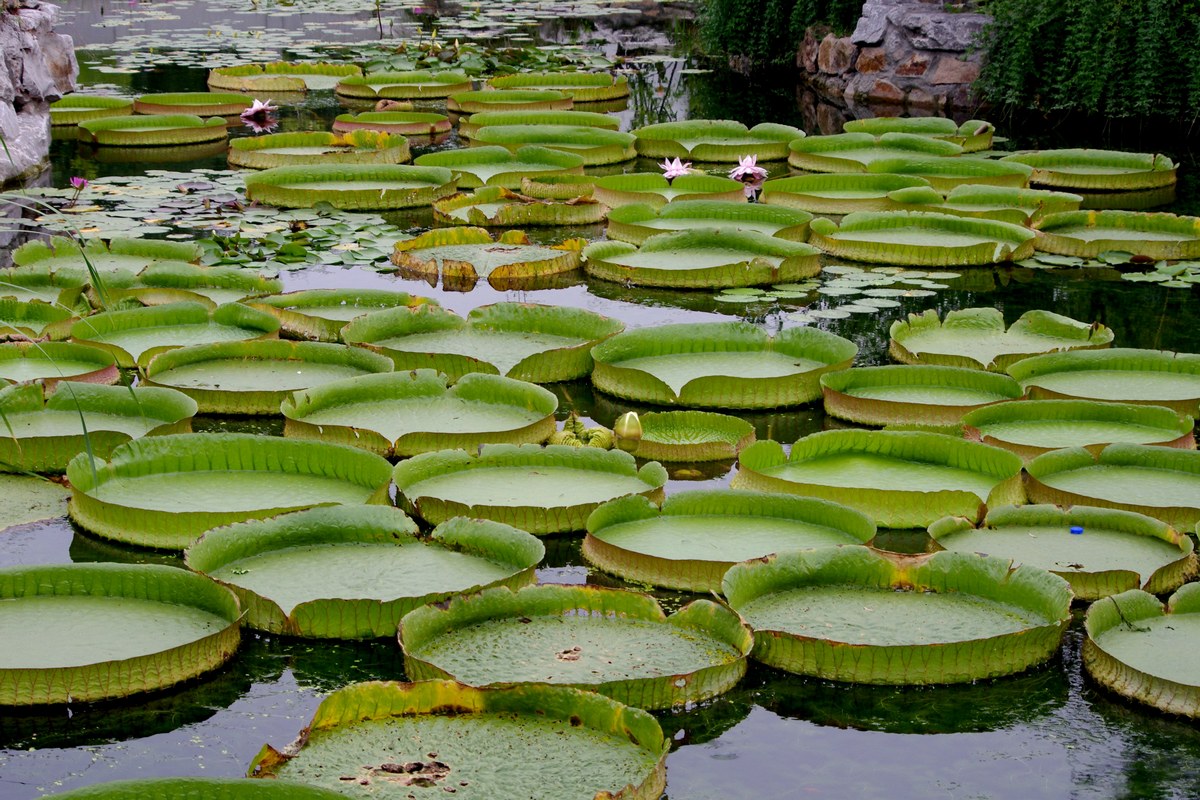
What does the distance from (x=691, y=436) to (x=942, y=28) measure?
24.7 feet

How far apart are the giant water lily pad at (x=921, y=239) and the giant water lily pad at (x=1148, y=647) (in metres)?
3.39

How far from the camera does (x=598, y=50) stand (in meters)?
14.8

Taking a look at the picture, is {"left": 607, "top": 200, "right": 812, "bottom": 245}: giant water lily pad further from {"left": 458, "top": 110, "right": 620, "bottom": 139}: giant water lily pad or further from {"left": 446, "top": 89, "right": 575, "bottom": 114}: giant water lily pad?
{"left": 446, "top": 89, "right": 575, "bottom": 114}: giant water lily pad

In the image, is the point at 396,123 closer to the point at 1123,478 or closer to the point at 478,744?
the point at 1123,478

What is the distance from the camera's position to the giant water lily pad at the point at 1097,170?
26.8 ft

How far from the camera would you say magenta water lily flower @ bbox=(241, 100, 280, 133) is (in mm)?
9562

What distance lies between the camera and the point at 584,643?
9.92 feet

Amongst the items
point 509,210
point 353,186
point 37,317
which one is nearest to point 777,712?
point 37,317

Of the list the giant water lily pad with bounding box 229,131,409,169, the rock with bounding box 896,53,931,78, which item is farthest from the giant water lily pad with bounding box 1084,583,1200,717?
the rock with bounding box 896,53,931,78

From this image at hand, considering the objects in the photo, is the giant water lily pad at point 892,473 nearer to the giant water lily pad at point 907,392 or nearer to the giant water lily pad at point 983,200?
the giant water lily pad at point 907,392

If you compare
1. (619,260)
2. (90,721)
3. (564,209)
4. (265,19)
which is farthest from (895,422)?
(265,19)

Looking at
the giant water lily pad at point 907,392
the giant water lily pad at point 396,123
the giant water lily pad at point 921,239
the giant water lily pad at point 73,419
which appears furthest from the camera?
the giant water lily pad at point 396,123

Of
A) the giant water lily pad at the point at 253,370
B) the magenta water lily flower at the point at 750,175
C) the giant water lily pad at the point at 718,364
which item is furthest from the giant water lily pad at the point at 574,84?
the giant water lily pad at the point at 253,370

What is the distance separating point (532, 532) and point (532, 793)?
1274 mm
